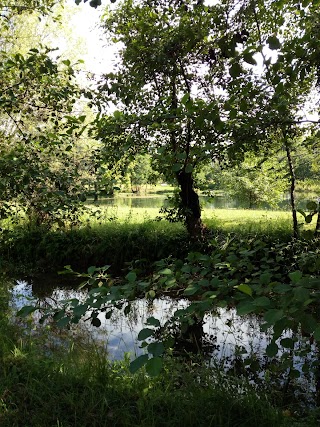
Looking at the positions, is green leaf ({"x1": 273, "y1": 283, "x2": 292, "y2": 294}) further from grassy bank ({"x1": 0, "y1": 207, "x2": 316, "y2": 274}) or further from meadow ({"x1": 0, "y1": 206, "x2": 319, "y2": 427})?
grassy bank ({"x1": 0, "y1": 207, "x2": 316, "y2": 274})

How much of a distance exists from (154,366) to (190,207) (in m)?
6.92

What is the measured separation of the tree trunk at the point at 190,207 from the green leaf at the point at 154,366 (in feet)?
21.4

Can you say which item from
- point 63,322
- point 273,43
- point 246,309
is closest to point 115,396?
point 63,322

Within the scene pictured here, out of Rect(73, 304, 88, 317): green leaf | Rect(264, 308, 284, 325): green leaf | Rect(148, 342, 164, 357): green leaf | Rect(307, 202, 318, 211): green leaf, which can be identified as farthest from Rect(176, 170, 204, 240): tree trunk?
Rect(264, 308, 284, 325): green leaf

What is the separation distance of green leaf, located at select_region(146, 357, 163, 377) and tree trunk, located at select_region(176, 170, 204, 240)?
257 inches

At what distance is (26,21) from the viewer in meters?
14.5

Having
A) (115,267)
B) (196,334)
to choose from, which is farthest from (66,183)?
(115,267)

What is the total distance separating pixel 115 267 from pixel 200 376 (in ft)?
16.8

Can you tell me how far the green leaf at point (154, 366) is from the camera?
125 cm

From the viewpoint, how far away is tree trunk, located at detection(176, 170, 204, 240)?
780 cm

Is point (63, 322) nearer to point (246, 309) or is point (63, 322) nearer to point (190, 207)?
point (246, 309)

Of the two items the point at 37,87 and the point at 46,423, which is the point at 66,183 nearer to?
the point at 37,87

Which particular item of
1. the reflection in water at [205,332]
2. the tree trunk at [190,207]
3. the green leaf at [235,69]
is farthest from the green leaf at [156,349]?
the tree trunk at [190,207]

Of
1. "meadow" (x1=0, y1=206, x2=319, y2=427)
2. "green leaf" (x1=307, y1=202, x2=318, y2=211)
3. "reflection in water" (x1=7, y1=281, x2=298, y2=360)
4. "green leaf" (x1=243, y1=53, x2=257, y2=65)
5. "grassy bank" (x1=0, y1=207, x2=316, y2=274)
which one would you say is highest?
"green leaf" (x1=243, y1=53, x2=257, y2=65)
